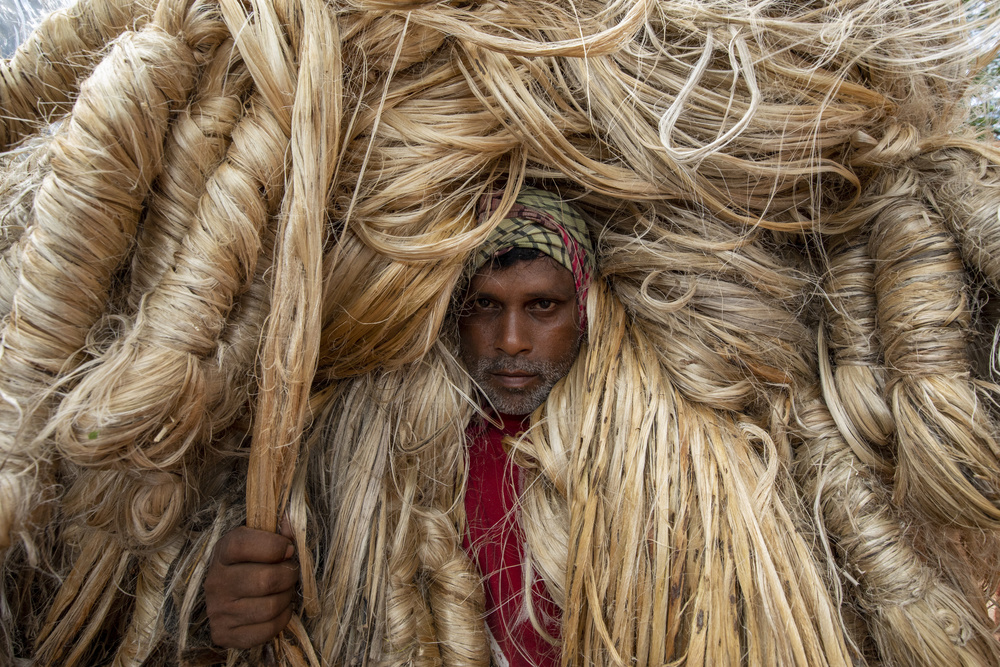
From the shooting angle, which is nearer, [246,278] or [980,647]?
[246,278]

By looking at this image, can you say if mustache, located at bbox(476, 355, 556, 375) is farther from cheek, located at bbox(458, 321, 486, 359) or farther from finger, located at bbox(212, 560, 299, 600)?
finger, located at bbox(212, 560, 299, 600)

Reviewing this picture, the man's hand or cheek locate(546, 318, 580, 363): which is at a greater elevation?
cheek locate(546, 318, 580, 363)

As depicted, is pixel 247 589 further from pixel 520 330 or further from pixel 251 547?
pixel 520 330

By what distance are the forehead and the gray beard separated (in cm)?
16

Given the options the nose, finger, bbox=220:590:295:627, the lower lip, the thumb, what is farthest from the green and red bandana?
finger, bbox=220:590:295:627

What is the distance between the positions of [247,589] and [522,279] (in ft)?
2.78

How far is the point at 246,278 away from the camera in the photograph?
110 cm

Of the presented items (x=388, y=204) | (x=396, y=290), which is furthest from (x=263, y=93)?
(x=396, y=290)

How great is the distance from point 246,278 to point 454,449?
0.62 metres

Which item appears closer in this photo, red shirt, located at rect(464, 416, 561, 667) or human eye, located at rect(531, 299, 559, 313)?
red shirt, located at rect(464, 416, 561, 667)

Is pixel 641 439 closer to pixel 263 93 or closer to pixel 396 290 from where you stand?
pixel 396 290

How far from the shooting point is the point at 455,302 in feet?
4.81

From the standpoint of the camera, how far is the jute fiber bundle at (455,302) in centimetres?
104

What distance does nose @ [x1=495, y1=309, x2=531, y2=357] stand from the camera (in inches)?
56.4
